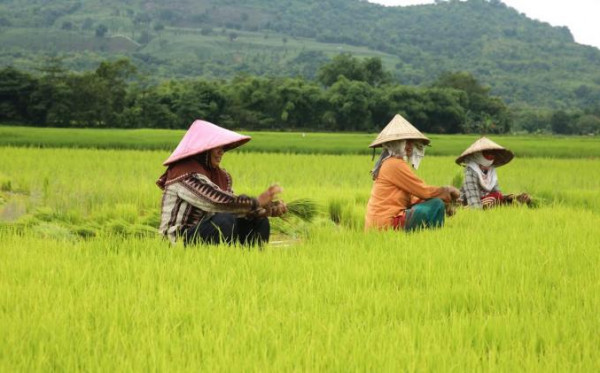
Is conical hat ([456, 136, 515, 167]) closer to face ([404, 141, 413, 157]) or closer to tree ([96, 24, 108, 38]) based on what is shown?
face ([404, 141, 413, 157])

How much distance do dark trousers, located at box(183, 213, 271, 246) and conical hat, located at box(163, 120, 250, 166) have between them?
414 mm

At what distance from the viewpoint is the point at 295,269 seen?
3717mm

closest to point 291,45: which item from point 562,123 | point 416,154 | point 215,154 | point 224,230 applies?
point 562,123

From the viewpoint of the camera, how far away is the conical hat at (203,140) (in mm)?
4199

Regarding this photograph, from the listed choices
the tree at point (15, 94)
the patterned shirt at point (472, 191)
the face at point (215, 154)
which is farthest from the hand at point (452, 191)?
the tree at point (15, 94)

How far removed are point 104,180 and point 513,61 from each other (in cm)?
14522

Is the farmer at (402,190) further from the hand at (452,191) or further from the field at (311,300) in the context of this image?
the field at (311,300)

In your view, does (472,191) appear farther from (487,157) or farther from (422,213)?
(422,213)

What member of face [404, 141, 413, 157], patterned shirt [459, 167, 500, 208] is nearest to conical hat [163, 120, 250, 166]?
face [404, 141, 413, 157]

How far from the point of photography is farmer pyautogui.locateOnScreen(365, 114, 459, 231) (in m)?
5.04

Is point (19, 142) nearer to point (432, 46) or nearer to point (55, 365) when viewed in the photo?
point (55, 365)

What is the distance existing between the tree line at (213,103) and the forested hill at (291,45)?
56.9m

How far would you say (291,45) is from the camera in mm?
162500

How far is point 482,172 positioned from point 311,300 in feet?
13.4
